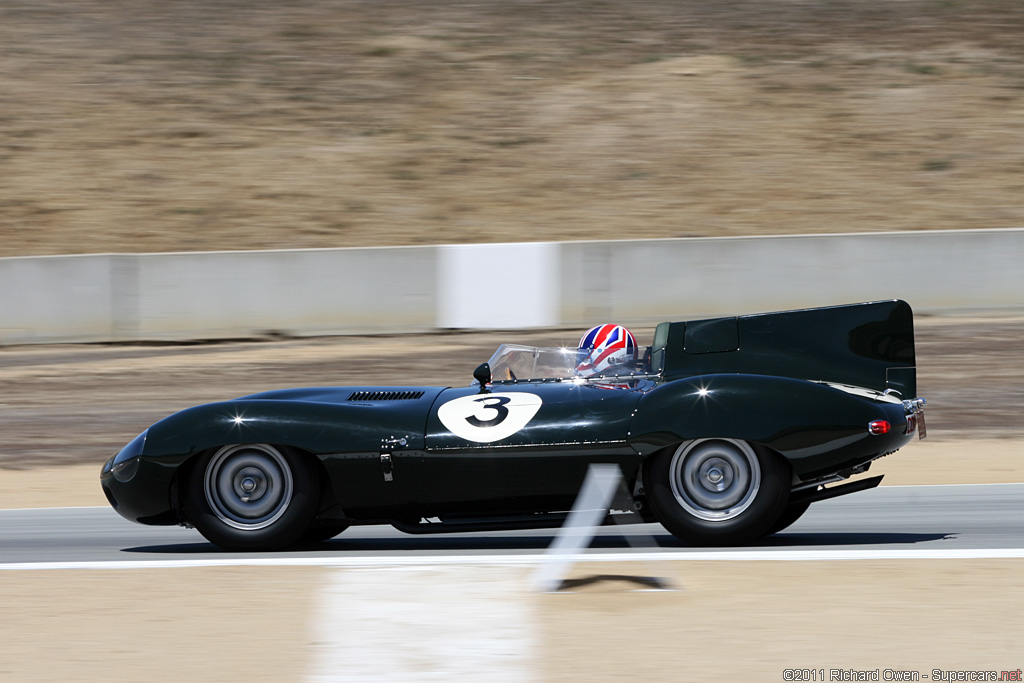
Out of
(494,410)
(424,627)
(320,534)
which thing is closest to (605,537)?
(494,410)

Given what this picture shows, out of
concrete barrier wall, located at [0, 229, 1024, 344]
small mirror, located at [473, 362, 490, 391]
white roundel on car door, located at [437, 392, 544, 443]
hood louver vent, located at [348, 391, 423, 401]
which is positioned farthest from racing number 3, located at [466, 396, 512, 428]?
concrete barrier wall, located at [0, 229, 1024, 344]

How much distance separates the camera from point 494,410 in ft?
19.3

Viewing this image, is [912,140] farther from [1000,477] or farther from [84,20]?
[84,20]

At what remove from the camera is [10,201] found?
20656 mm

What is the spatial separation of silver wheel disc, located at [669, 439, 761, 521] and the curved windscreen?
0.75 m

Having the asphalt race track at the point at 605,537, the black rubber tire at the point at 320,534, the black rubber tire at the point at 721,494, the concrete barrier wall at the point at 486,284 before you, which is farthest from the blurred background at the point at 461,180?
the black rubber tire at the point at 721,494

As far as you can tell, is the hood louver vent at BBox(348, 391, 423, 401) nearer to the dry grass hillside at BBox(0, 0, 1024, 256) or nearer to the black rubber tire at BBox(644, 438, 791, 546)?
the black rubber tire at BBox(644, 438, 791, 546)

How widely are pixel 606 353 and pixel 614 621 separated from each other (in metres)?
1.99

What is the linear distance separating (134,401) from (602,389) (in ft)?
27.2

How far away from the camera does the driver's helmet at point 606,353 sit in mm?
6398

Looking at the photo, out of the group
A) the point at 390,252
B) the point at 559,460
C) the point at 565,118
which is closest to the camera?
the point at 559,460

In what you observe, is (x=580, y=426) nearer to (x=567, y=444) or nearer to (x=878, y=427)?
(x=567, y=444)

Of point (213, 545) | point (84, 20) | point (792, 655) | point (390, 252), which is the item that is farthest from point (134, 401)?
point (84, 20)

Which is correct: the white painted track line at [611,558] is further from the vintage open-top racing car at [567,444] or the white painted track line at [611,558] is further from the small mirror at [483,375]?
the small mirror at [483,375]
